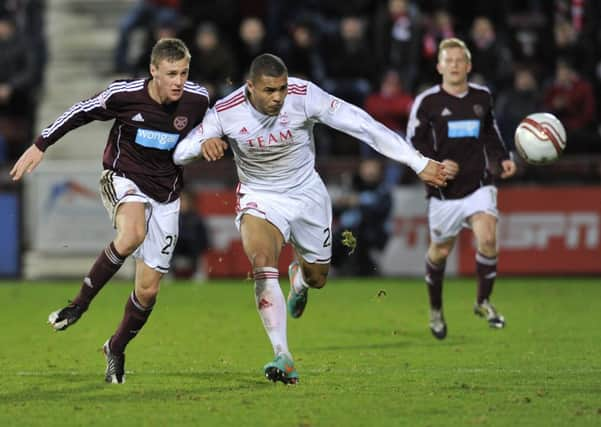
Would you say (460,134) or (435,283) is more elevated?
(460,134)

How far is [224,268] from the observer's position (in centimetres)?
1744

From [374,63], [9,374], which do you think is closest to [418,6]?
[374,63]

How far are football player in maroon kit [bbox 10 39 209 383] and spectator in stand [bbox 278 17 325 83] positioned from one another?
957 centimetres

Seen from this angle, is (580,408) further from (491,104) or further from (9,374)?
(491,104)

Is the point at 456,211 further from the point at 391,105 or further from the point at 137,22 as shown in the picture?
the point at 137,22

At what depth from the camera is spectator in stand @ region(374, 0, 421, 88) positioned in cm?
1880

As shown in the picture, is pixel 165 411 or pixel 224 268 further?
pixel 224 268

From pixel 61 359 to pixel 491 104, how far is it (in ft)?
14.1

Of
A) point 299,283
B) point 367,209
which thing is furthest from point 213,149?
point 367,209

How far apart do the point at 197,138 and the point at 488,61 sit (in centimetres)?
1067

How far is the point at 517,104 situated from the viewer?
1778 centimetres

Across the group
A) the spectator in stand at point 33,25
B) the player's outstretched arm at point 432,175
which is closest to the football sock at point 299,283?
the player's outstretched arm at point 432,175

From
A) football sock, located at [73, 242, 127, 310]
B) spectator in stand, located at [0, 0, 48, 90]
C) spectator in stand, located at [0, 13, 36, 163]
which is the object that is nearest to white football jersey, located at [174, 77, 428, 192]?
football sock, located at [73, 242, 127, 310]

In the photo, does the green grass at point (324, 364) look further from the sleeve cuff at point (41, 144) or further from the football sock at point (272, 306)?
the sleeve cuff at point (41, 144)
